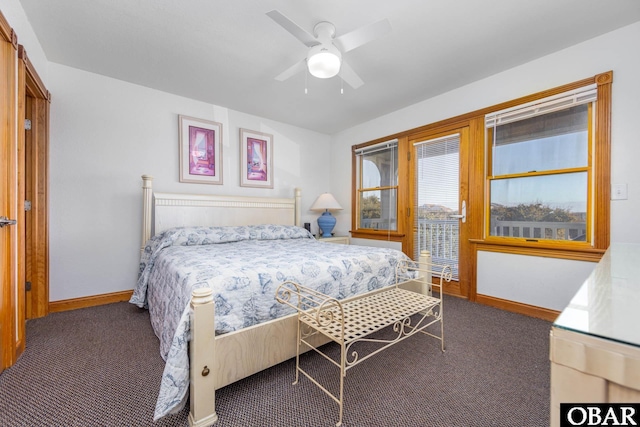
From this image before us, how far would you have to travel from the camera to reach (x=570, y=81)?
230 centimetres

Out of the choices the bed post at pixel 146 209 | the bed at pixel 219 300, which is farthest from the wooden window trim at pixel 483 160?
the bed post at pixel 146 209

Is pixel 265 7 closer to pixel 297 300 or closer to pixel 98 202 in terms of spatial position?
pixel 297 300

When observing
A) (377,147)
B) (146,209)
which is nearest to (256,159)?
(146,209)

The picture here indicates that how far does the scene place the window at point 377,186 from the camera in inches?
149

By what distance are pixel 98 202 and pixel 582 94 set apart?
4.59 m

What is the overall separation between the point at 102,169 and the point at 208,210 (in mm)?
1101

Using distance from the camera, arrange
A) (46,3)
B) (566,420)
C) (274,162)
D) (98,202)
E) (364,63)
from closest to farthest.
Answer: (566,420) → (46,3) → (364,63) → (98,202) → (274,162)

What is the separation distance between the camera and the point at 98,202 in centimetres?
276

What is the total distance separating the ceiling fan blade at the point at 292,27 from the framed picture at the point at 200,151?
78.3 inches

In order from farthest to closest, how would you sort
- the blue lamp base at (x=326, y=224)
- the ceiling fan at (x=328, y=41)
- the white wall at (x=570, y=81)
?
1. the blue lamp base at (x=326, y=224)
2. the white wall at (x=570, y=81)
3. the ceiling fan at (x=328, y=41)

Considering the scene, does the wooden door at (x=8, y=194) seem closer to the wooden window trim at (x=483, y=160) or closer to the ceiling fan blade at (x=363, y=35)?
the ceiling fan blade at (x=363, y=35)

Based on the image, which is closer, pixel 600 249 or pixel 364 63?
pixel 600 249

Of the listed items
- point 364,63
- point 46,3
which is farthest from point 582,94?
point 46,3

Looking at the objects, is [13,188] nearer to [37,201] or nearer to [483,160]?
[37,201]
